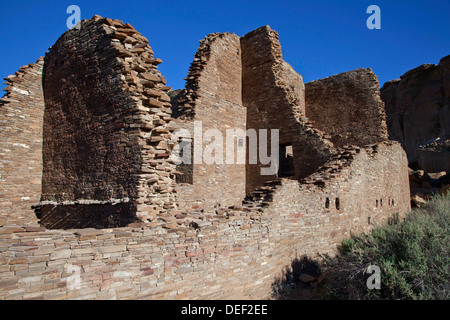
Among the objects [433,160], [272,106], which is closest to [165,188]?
[272,106]

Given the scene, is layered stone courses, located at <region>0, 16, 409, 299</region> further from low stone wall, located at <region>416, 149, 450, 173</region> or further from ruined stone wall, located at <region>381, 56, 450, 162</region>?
ruined stone wall, located at <region>381, 56, 450, 162</region>

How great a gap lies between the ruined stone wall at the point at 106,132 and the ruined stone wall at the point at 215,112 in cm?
267

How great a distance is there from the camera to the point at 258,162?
37.4ft

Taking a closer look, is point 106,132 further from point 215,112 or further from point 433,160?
point 433,160

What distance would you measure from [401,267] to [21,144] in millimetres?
9248

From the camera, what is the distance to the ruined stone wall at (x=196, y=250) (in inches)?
135

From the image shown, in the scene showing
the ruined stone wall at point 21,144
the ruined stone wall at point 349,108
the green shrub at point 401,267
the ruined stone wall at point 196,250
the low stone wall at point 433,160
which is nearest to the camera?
the ruined stone wall at point 196,250

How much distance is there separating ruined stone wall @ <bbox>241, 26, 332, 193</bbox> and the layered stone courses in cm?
4

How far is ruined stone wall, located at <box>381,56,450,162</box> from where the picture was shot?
1015 inches

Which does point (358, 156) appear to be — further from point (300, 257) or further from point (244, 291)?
point (244, 291)

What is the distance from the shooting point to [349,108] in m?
13.8

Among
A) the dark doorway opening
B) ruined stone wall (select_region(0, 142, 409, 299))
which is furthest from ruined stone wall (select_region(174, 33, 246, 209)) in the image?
ruined stone wall (select_region(0, 142, 409, 299))

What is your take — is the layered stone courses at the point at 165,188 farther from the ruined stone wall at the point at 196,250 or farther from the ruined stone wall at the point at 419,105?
the ruined stone wall at the point at 419,105

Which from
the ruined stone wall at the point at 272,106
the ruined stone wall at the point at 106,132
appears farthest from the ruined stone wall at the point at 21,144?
the ruined stone wall at the point at 272,106
